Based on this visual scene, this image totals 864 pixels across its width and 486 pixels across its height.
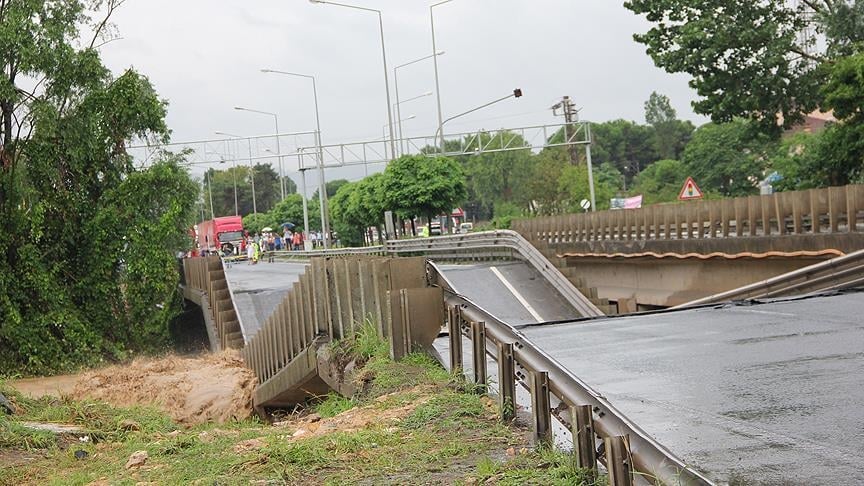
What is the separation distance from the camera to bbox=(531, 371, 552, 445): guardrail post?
21.4 ft

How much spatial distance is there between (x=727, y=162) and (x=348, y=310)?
72.5 metres

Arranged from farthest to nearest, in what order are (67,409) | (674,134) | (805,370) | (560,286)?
(674,134), (560,286), (67,409), (805,370)

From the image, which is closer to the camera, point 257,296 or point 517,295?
point 517,295

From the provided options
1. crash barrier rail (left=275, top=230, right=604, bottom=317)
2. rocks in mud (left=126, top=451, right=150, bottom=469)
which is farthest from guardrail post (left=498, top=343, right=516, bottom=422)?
crash barrier rail (left=275, top=230, right=604, bottom=317)

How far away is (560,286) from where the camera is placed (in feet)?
77.4

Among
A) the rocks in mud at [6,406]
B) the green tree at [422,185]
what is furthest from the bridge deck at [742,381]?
the green tree at [422,185]

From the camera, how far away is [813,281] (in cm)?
1486

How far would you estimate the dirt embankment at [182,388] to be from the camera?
20.5 meters

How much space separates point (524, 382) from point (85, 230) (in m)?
28.0

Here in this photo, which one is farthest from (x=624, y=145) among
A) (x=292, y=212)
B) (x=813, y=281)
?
(x=813, y=281)

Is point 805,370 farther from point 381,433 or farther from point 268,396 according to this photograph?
point 268,396

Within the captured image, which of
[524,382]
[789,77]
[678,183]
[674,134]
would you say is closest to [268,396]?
[524,382]

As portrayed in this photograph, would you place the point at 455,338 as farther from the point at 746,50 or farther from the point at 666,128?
the point at 666,128

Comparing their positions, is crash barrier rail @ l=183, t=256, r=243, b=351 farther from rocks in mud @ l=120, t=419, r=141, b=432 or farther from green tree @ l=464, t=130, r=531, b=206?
green tree @ l=464, t=130, r=531, b=206
